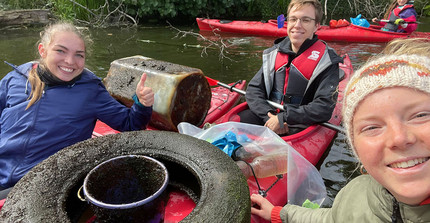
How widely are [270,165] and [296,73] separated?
118cm

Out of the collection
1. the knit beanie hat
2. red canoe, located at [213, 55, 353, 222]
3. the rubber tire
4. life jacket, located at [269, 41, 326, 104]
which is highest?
the knit beanie hat

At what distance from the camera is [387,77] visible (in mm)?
A: 958

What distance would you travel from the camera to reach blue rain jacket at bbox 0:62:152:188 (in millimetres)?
1968

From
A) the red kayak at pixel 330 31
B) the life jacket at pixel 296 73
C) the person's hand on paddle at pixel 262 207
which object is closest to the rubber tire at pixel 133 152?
the person's hand on paddle at pixel 262 207

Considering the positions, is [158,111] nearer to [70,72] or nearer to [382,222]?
[70,72]

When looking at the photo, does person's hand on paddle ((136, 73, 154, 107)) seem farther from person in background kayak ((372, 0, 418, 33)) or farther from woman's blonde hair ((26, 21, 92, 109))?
person in background kayak ((372, 0, 418, 33))

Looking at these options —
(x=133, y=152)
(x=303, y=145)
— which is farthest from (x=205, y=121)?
(x=133, y=152)

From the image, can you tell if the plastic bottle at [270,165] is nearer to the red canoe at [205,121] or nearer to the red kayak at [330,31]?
the red canoe at [205,121]

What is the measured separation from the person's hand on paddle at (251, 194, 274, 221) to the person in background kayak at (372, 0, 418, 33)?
6.78 m

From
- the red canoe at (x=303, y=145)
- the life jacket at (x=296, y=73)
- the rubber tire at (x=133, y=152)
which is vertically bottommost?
the red canoe at (x=303, y=145)

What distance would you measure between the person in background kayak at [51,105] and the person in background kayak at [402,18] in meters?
6.96

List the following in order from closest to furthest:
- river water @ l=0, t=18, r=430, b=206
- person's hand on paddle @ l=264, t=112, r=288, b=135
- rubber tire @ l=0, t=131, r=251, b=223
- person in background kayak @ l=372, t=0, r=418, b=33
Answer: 1. rubber tire @ l=0, t=131, r=251, b=223
2. person's hand on paddle @ l=264, t=112, r=288, b=135
3. river water @ l=0, t=18, r=430, b=206
4. person in background kayak @ l=372, t=0, r=418, b=33

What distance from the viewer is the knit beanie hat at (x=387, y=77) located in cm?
93

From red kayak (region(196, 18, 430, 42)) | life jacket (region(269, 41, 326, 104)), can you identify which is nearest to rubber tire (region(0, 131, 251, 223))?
life jacket (region(269, 41, 326, 104))
